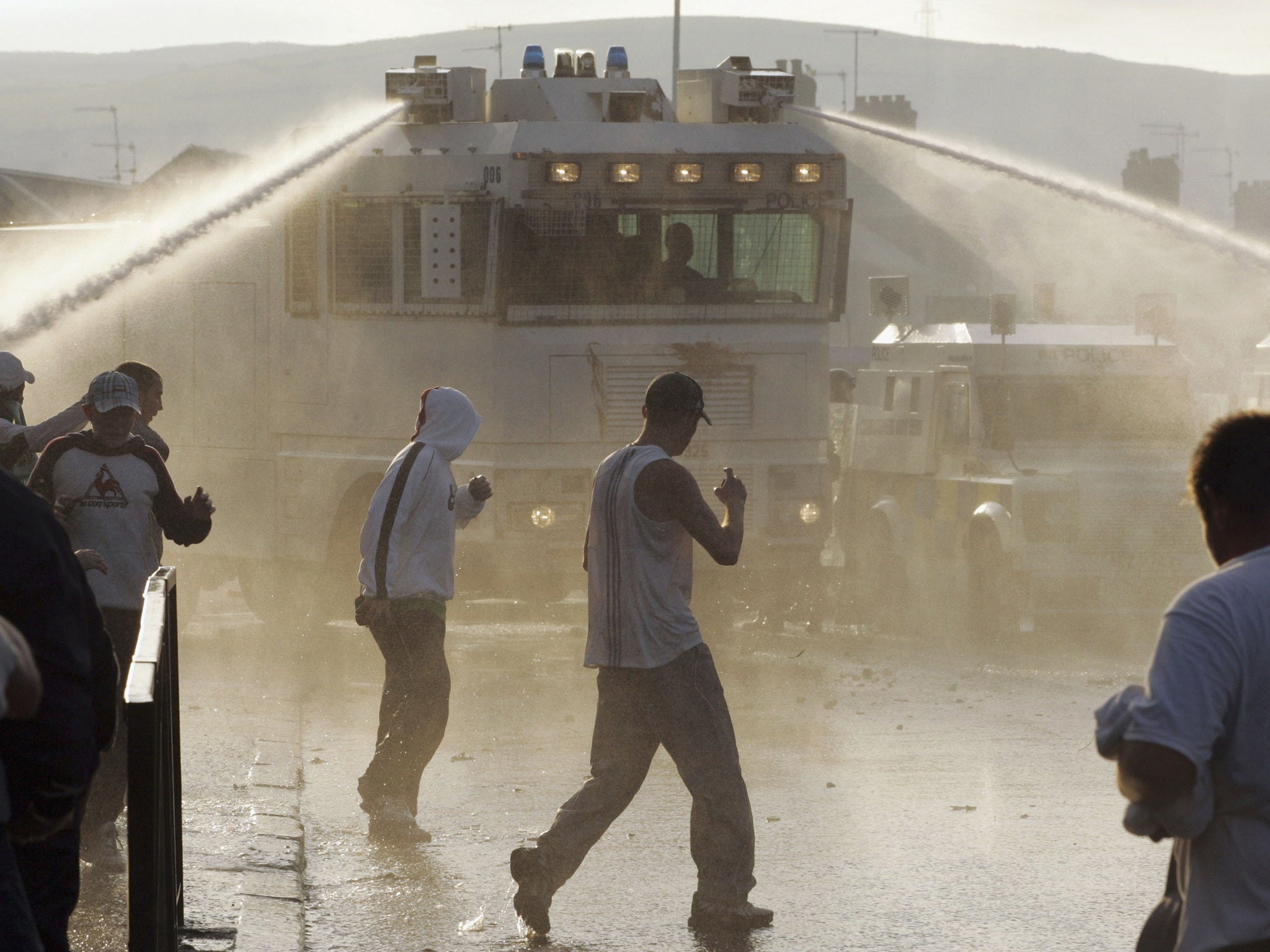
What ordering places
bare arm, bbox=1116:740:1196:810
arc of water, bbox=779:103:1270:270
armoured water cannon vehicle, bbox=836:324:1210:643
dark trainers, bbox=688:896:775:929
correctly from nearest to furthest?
bare arm, bbox=1116:740:1196:810, dark trainers, bbox=688:896:775:929, arc of water, bbox=779:103:1270:270, armoured water cannon vehicle, bbox=836:324:1210:643

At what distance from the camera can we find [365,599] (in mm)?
8000

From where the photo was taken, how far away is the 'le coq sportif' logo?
711 cm

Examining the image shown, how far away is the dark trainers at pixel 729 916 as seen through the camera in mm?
6484

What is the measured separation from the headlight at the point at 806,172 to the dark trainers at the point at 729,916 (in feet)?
23.2

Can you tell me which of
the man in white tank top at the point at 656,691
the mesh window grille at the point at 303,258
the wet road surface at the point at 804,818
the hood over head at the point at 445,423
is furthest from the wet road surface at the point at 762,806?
the mesh window grille at the point at 303,258

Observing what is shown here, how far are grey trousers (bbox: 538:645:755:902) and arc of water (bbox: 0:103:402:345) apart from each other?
23.5 feet

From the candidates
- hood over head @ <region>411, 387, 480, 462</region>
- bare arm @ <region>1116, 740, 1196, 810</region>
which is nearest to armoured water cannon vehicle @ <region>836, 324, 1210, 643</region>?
hood over head @ <region>411, 387, 480, 462</region>

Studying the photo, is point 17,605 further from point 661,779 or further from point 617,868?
point 661,779

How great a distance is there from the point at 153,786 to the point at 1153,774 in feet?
7.48

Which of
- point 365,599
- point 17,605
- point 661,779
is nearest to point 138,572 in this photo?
point 365,599

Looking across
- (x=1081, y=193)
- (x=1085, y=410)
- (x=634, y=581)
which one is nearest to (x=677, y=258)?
(x=1081, y=193)

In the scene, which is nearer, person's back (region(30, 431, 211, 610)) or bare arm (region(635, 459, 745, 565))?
bare arm (region(635, 459, 745, 565))

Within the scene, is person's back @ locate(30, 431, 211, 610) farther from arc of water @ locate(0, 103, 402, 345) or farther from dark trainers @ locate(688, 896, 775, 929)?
arc of water @ locate(0, 103, 402, 345)

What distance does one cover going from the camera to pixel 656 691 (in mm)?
6441
